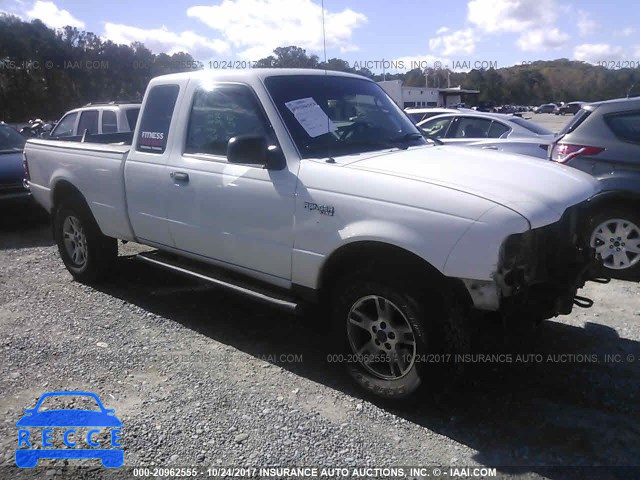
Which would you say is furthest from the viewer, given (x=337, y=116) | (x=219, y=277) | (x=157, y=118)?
(x=157, y=118)

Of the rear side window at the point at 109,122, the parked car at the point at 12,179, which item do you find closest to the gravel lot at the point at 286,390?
the parked car at the point at 12,179

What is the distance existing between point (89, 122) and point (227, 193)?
6655 mm

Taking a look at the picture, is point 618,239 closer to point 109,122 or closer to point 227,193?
point 227,193

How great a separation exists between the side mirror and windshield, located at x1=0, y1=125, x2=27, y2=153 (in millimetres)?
7312

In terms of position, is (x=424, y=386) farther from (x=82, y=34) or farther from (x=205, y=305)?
(x=82, y=34)

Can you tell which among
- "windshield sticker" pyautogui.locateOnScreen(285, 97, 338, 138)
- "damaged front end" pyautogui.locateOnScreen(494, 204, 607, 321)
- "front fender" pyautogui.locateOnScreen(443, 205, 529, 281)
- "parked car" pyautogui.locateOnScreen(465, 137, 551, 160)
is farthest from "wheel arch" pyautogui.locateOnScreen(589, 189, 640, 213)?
"front fender" pyautogui.locateOnScreen(443, 205, 529, 281)

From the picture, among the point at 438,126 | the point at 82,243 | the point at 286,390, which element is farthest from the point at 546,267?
the point at 438,126

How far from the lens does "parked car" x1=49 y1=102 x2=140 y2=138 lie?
9016mm

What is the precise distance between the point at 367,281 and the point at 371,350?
1.55 feet

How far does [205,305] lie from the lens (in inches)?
211

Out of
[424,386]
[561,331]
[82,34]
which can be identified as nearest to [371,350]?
[424,386]

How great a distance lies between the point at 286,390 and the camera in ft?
12.3

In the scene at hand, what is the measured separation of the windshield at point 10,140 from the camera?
946cm

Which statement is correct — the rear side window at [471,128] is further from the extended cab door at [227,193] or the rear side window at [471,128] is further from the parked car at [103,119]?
the extended cab door at [227,193]
